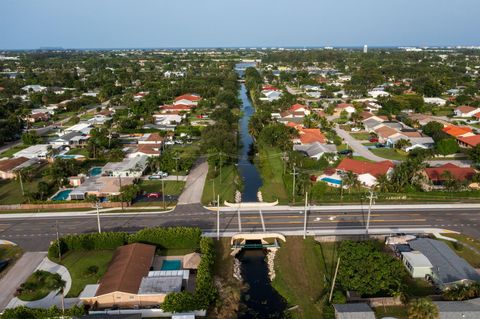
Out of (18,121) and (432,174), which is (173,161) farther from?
(18,121)

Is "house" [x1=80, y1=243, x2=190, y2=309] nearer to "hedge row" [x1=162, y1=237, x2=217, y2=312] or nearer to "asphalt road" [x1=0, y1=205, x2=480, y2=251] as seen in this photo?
"hedge row" [x1=162, y1=237, x2=217, y2=312]

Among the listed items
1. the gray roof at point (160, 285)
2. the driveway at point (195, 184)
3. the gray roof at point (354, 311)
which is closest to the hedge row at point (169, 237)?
the gray roof at point (160, 285)

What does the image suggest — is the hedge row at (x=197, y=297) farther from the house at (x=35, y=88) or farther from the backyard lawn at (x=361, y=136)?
the house at (x=35, y=88)

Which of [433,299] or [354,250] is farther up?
[354,250]

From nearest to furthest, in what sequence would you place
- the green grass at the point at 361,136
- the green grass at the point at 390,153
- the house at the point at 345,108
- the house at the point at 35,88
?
the green grass at the point at 390,153, the green grass at the point at 361,136, the house at the point at 345,108, the house at the point at 35,88

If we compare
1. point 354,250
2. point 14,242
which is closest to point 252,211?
point 354,250

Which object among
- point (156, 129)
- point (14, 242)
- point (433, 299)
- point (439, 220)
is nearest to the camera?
point (433, 299)

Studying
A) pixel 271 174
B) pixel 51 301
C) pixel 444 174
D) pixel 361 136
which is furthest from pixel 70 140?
pixel 444 174
